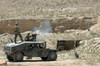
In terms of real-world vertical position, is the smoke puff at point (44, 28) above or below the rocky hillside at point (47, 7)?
below

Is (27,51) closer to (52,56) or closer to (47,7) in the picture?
(52,56)

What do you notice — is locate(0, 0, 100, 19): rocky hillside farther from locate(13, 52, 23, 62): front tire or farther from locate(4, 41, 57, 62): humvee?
locate(13, 52, 23, 62): front tire

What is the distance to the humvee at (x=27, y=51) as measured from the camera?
23359 mm

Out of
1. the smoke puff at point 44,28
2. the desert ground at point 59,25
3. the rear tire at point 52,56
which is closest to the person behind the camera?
the rear tire at point 52,56

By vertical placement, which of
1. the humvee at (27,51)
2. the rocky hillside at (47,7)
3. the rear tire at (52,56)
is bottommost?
the rear tire at (52,56)

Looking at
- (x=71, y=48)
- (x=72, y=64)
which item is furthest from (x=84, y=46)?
(x=72, y=64)

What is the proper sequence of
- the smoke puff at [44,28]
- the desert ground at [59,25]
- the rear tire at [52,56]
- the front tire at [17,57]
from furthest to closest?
1. the smoke puff at [44,28]
2. the desert ground at [59,25]
3. the rear tire at [52,56]
4. the front tire at [17,57]

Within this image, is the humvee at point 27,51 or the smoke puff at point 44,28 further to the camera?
the smoke puff at point 44,28

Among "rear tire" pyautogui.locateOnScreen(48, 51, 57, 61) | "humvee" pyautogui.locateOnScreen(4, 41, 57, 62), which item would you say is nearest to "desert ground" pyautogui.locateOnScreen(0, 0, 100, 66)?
"rear tire" pyautogui.locateOnScreen(48, 51, 57, 61)

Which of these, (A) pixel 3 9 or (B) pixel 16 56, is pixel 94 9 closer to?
(A) pixel 3 9

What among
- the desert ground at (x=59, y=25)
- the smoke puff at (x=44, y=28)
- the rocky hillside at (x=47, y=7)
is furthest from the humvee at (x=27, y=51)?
the rocky hillside at (x=47, y=7)

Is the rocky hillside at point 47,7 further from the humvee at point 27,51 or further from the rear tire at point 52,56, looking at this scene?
the humvee at point 27,51

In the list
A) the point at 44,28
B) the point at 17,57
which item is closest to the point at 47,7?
the point at 44,28

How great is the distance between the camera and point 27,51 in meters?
23.9
